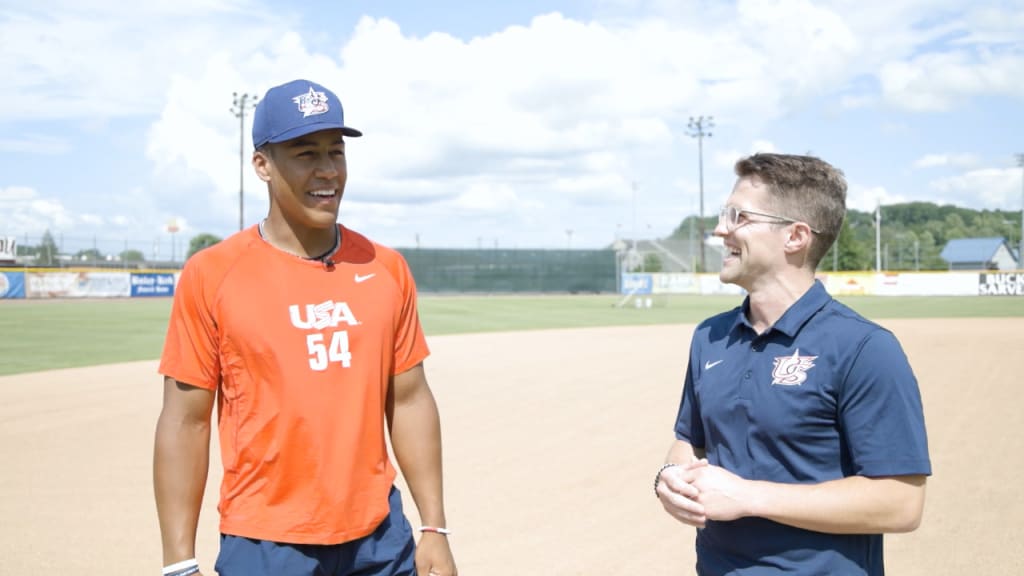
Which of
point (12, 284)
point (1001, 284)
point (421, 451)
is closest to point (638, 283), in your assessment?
point (1001, 284)

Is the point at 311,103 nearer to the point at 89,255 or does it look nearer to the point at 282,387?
the point at 282,387

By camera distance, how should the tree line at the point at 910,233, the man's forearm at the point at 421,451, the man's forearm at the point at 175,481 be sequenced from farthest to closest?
the tree line at the point at 910,233
the man's forearm at the point at 421,451
the man's forearm at the point at 175,481

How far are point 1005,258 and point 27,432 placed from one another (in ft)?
367

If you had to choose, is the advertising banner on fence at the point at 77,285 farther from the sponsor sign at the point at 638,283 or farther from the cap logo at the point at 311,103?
the cap logo at the point at 311,103

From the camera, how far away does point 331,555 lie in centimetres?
269

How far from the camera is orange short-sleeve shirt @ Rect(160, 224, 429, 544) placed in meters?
2.63

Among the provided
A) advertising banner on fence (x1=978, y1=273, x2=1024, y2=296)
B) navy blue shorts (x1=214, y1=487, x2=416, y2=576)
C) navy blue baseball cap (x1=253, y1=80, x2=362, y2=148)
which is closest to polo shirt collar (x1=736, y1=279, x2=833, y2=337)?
navy blue shorts (x1=214, y1=487, x2=416, y2=576)

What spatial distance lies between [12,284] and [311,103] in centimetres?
4534

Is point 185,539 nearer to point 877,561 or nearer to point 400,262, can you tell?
point 400,262

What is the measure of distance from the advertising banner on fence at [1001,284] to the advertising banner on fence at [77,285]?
4922cm

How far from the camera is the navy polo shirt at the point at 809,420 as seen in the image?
228 cm

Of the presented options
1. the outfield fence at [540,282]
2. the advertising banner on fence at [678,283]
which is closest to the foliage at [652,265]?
the outfield fence at [540,282]

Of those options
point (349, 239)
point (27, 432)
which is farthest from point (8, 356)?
point (349, 239)

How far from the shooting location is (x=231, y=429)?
2.68 m
